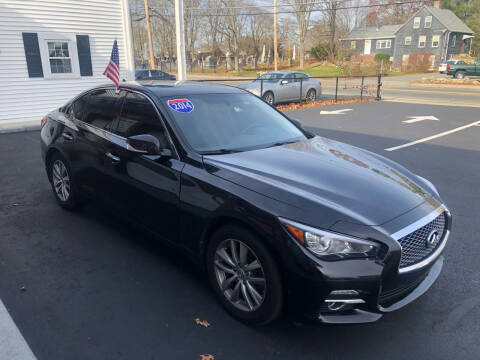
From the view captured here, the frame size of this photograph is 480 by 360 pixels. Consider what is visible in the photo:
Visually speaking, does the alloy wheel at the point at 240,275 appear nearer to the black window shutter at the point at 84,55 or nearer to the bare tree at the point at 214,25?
the black window shutter at the point at 84,55

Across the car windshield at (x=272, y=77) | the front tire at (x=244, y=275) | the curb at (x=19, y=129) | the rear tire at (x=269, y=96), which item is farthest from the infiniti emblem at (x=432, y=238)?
the car windshield at (x=272, y=77)

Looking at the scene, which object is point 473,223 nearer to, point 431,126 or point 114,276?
point 114,276

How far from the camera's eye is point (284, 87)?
60.5 feet

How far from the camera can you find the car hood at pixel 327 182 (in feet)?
9.05

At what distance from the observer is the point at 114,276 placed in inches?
146

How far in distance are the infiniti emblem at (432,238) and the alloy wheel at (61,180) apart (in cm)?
404

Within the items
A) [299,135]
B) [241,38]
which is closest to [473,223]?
[299,135]

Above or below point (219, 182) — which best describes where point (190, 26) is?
above

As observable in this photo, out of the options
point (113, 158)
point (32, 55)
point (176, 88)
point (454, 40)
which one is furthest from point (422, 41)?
point (113, 158)

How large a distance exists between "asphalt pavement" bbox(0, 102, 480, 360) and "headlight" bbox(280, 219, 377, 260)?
1.69ft

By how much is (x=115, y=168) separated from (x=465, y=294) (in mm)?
3379

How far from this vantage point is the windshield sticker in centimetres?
379

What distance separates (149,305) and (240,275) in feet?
2.73

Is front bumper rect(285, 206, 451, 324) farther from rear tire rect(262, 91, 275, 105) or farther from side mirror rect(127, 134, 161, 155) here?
rear tire rect(262, 91, 275, 105)
